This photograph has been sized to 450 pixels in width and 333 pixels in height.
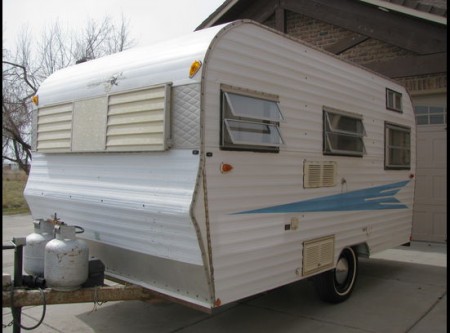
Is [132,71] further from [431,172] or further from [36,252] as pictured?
[431,172]

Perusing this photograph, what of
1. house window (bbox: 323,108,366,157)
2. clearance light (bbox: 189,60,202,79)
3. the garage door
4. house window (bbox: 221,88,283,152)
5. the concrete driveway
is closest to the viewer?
clearance light (bbox: 189,60,202,79)

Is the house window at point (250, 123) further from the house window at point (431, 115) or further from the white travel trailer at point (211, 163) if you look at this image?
the house window at point (431, 115)

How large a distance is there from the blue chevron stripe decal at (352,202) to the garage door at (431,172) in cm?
239

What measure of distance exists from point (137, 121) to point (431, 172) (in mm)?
6798

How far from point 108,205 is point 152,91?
1099 mm

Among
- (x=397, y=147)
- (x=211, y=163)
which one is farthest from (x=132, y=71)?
(x=397, y=147)

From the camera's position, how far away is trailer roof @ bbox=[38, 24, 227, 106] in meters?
3.72

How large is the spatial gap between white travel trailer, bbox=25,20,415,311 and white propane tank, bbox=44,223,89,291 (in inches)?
19.6

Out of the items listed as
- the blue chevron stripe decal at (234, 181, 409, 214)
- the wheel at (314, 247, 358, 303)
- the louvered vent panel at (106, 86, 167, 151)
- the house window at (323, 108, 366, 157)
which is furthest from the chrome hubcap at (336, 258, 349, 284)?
the louvered vent panel at (106, 86, 167, 151)

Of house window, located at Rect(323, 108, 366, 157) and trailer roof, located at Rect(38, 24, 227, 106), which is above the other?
trailer roof, located at Rect(38, 24, 227, 106)

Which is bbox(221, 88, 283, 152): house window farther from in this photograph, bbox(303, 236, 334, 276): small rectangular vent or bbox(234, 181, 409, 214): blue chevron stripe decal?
bbox(303, 236, 334, 276): small rectangular vent

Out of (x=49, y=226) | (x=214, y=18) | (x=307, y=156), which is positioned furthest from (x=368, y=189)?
(x=214, y=18)

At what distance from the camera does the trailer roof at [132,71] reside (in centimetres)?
372

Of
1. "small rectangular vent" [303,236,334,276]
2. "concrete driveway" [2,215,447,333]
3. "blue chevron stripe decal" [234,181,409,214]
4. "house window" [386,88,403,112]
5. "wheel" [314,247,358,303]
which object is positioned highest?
"house window" [386,88,403,112]
